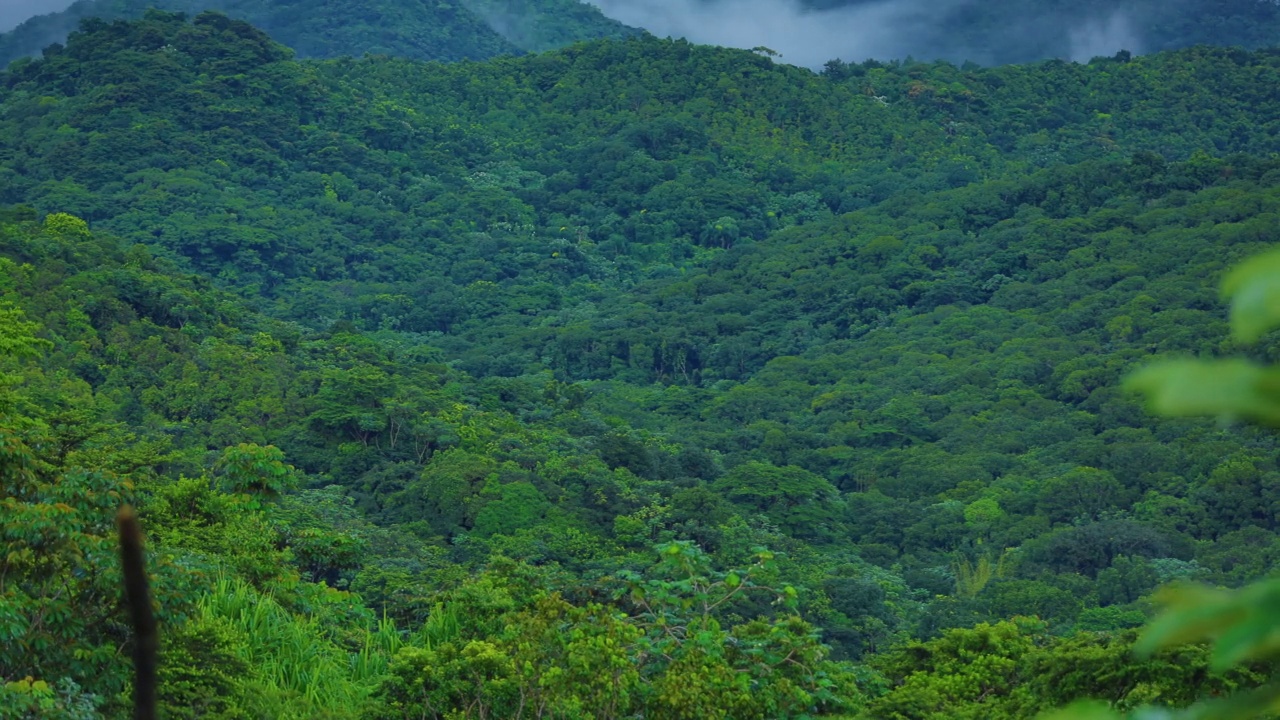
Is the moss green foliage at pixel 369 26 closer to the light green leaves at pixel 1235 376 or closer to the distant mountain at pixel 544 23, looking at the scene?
the distant mountain at pixel 544 23

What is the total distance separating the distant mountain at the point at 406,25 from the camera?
76.1 meters

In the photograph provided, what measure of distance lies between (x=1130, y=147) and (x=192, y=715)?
63.6 m

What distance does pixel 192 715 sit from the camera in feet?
19.5

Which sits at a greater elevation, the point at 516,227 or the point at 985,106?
the point at 985,106

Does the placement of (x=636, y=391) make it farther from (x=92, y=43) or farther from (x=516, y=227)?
(x=92, y=43)

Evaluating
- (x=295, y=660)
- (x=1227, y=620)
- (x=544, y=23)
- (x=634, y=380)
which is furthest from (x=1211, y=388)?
(x=544, y=23)

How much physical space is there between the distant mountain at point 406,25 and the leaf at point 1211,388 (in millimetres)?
76379

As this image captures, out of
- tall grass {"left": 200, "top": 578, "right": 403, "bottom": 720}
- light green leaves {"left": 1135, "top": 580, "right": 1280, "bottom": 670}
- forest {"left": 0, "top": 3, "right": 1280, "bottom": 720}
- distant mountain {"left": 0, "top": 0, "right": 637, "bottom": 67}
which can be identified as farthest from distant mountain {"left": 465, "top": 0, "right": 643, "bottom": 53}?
light green leaves {"left": 1135, "top": 580, "right": 1280, "bottom": 670}

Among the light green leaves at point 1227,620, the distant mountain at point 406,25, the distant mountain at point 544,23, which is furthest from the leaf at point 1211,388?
the distant mountain at point 544,23

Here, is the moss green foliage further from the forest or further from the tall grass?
the tall grass

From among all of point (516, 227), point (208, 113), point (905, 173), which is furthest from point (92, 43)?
point (905, 173)

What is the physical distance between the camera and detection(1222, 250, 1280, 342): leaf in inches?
32.8

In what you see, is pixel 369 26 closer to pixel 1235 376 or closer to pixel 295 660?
pixel 295 660

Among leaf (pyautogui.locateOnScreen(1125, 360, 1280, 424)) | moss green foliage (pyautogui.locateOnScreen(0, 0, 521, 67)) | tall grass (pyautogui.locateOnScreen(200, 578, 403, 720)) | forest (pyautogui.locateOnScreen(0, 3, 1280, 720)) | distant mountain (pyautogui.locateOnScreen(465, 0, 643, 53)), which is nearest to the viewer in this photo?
leaf (pyautogui.locateOnScreen(1125, 360, 1280, 424))
